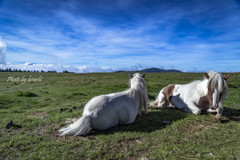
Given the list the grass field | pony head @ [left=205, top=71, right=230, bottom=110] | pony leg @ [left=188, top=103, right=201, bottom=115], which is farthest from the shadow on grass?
pony head @ [left=205, top=71, right=230, bottom=110]

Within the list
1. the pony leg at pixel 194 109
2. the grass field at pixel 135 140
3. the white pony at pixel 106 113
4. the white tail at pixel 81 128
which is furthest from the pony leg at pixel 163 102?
the white tail at pixel 81 128

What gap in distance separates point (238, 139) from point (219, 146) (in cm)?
85

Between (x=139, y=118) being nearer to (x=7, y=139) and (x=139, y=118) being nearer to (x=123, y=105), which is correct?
(x=123, y=105)

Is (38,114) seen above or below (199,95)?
below

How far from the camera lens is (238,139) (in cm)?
471

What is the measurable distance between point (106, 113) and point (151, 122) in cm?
206

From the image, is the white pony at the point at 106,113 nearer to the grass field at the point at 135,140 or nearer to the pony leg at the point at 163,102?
the grass field at the point at 135,140

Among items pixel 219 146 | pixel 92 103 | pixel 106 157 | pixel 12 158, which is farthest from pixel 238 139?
pixel 12 158

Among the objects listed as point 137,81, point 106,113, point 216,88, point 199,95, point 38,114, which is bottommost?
point 38,114

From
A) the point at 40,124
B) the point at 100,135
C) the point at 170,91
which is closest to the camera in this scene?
the point at 100,135

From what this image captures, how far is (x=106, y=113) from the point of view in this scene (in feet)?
18.2

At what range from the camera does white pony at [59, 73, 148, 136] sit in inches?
208

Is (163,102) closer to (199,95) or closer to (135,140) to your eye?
(199,95)

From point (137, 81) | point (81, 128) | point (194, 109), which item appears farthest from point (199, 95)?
point (81, 128)
